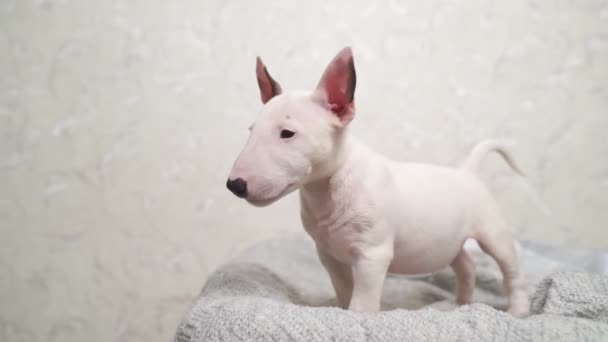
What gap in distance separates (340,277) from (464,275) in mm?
268

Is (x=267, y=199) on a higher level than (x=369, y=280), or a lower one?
higher

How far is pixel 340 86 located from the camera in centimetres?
63

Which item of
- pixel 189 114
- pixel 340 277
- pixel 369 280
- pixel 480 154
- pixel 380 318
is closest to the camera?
pixel 380 318

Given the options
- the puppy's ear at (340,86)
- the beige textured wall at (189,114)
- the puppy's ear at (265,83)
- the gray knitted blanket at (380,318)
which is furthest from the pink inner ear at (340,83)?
the beige textured wall at (189,114)

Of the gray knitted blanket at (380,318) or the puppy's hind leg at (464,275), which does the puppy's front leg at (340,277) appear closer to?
the gray knitted blanket at (380,318)

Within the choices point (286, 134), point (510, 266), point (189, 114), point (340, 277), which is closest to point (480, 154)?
point (510, 266)

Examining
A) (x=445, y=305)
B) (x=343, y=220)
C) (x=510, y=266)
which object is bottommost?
(x=445, y=305)

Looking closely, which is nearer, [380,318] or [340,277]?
[380,318]

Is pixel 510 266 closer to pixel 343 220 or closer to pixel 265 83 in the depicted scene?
pixel 343 220

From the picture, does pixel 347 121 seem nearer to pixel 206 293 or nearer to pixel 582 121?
pixel 206 293

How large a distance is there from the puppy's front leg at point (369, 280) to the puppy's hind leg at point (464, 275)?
1.01ft

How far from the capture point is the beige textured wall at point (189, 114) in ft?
4.08

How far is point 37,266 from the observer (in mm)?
1260

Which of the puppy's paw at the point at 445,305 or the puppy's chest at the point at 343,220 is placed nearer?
the puppy's chest at the point at 343,220
